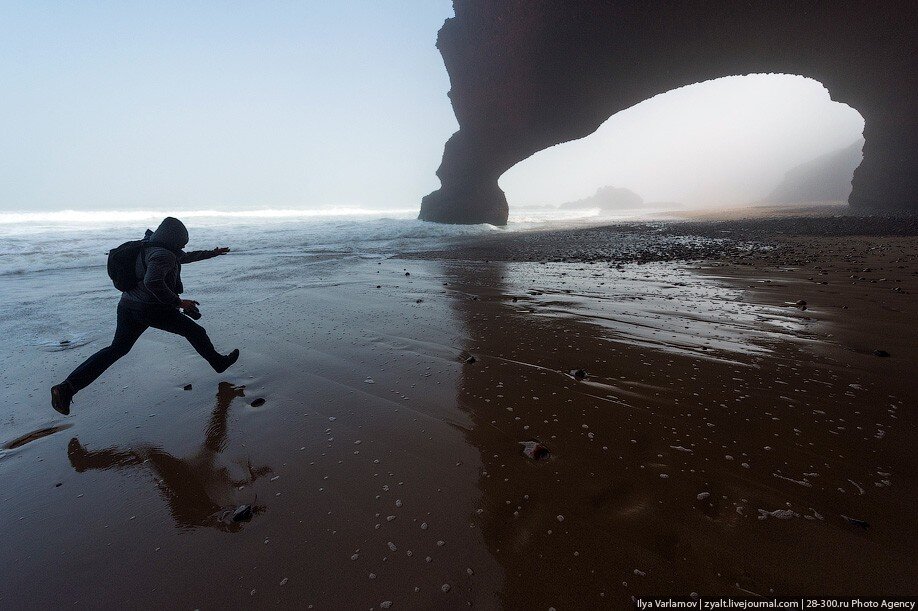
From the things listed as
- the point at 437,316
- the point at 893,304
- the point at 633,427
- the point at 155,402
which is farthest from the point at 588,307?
the point at 155,402

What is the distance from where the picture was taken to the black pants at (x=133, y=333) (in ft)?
11.6

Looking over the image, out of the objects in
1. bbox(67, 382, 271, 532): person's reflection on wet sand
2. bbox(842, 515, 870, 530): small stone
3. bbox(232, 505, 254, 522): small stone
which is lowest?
bbox(67, 382, 271, 532): person's reflection on wet sand

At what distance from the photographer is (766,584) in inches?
60.4

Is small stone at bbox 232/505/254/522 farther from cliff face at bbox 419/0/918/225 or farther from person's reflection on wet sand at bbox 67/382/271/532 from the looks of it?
cliff face at bbox 419/0/918/225

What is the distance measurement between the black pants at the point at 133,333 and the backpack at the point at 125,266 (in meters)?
0.19

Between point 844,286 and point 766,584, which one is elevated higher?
point 844,286

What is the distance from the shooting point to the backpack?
12.1ft

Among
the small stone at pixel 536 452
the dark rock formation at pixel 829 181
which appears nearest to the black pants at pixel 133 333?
the small stone at pixel 536 452

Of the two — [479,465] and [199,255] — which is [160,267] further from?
[479,465]

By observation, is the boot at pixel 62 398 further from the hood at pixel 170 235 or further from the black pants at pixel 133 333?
the hood at pixel 170 235

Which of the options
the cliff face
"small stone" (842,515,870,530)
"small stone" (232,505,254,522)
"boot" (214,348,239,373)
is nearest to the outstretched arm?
"boot" (214,348,239,373)

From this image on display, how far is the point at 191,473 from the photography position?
8.13ft

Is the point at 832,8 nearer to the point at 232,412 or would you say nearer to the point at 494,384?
the point at 494,384

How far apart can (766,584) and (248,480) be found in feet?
8.96
